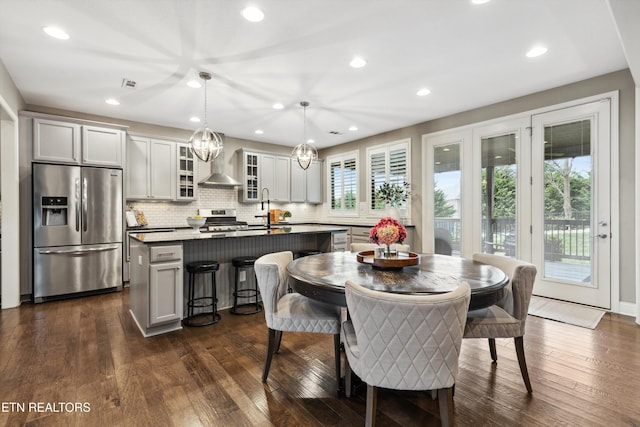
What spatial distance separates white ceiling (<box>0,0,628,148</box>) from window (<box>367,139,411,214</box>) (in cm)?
116

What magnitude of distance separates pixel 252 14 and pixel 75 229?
3831 millimetres

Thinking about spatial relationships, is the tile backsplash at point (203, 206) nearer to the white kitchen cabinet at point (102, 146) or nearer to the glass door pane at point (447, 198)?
the white kitchen cabinet at point (102, 146)

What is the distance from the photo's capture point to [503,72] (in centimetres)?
347

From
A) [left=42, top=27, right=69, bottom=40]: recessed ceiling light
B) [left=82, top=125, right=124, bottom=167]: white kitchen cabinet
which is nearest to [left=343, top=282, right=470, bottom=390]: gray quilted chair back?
[left=42, top=27, right=69, bottom=40]: recessed ceiling light

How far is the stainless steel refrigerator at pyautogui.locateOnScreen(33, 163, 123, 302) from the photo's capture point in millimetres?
4059

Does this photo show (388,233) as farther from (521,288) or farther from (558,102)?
(558,102)

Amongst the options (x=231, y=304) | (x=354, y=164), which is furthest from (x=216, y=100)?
(x=354, y=164)

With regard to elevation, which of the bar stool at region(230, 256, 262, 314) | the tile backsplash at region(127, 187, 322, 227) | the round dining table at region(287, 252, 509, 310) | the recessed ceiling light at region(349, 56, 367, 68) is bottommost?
the bar stool at region(230, 256, 262, 314)

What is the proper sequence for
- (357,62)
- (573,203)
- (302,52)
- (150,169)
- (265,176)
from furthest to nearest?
(265,176) → (150,169) → (573,203) → (357,62) → (302,52)

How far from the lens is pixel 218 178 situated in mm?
5719

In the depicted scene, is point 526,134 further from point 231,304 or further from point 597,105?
point 231,304

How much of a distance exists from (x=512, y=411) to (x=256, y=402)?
1532 millimetres

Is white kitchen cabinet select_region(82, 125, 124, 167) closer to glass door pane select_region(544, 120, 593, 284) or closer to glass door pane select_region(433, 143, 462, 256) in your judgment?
glass door pane select_region(433, 143, 462, 256)

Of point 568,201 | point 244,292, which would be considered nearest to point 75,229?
point 244,292
